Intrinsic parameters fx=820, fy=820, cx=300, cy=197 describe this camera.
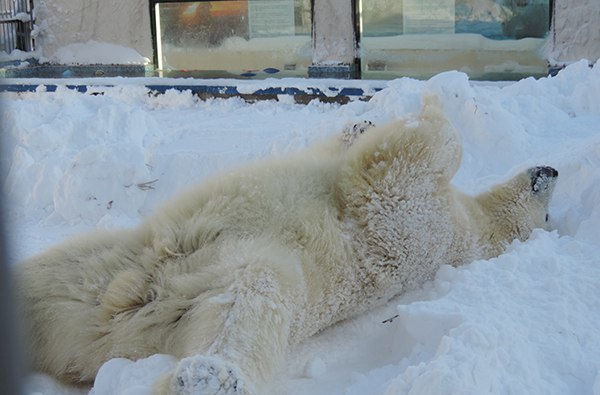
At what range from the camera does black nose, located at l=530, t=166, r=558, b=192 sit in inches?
138

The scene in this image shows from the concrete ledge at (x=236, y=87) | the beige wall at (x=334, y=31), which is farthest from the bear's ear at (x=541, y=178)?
the beige wall at (x=334, y=31)

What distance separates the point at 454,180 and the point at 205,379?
2654 millimetres

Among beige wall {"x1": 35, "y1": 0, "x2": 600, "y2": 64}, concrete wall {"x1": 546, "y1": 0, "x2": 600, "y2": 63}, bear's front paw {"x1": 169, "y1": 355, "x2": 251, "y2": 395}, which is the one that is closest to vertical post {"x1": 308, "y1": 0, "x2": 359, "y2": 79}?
beige wall {"x1": 35, "y1": 0, "x2": 600, "y2": 64}

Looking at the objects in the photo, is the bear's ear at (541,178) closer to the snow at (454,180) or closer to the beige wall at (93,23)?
the snow at (454,180)

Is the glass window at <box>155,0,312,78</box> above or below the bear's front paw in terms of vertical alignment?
above

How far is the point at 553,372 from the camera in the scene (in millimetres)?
2250

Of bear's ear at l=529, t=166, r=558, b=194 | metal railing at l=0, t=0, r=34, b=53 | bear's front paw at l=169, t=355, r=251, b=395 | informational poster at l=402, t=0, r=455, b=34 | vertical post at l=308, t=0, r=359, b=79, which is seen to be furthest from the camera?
metal railing at l=0, t=0, r=34, b=53

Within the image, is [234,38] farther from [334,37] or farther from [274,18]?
[334,37]

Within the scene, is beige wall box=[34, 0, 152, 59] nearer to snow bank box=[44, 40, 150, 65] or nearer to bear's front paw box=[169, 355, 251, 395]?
snow bank box=[44, 40, 150, 65]

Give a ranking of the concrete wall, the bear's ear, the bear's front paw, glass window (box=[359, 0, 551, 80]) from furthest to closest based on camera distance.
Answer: glass window (box=[359, 0, 551, 80]) < the concrete wall < the bear's ear < the bear's front paw

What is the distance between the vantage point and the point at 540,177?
3.53 m

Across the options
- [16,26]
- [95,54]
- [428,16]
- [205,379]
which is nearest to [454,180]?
[205,379]

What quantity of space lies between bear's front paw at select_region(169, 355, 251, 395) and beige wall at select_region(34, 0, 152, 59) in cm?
954

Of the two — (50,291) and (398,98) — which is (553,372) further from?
(398,98)
